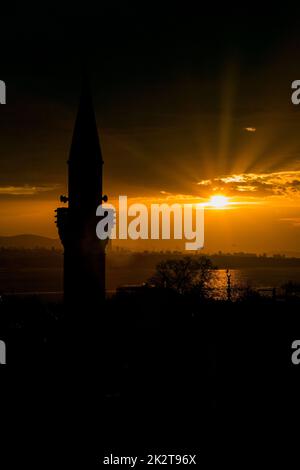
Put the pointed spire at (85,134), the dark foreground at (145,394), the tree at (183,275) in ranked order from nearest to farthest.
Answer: the dark foreground at (145,394) → the pointed spire at (85,134) → the tree at (183,275)

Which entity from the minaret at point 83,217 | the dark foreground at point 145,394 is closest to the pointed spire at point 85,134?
the minaret at point 83,217

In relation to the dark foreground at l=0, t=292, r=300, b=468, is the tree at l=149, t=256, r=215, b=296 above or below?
above

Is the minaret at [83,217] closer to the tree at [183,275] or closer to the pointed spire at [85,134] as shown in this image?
the pointed spire at [85,134]

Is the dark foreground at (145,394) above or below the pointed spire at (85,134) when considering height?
below

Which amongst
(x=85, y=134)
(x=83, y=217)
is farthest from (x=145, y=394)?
(x=85, y=134)

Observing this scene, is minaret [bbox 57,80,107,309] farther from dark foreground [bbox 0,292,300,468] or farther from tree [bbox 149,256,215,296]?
tree [bbox 149,256,215,296]

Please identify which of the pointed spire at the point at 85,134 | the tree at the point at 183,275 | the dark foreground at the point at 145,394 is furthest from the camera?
the tree at the point at 183,275

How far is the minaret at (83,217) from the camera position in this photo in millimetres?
22203

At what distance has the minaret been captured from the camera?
22.2 metres

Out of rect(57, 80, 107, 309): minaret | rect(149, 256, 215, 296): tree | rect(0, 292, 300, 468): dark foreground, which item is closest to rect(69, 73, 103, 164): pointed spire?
rect(57, 80, 107, 309): minaret

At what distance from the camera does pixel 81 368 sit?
2089 cm
